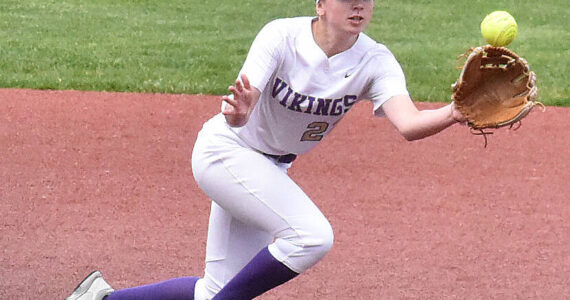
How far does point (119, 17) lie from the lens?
13.3 m

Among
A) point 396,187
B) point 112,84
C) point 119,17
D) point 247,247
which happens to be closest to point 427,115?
point 247,247

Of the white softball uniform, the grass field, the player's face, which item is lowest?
the grass field

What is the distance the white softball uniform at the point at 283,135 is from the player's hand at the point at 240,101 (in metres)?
0.07

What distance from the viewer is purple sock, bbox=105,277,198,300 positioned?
4.54 m

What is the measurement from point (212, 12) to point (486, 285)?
8.99m

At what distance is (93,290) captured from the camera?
4820 mm

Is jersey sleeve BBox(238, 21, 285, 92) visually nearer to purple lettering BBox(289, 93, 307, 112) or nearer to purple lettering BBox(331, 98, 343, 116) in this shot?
purple lettering BBox(289, 93, 307, 112)

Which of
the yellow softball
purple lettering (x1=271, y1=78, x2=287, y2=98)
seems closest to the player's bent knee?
purple lettering (x1=271, y1=78, x2=287, y2=98)

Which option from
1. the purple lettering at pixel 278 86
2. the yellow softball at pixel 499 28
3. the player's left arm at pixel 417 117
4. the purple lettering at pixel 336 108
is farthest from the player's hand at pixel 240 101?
the yellow softball at pixel 499 28

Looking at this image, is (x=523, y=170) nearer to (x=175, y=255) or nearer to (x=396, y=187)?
(x=396, y=187)

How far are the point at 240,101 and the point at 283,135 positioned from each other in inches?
14.0

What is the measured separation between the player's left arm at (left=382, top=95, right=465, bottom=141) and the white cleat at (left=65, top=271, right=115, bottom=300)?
1605 mm

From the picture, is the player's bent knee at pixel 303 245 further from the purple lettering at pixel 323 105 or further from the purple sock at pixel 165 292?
the purple sock at pixel 165 292

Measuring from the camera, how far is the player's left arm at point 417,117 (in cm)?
377
